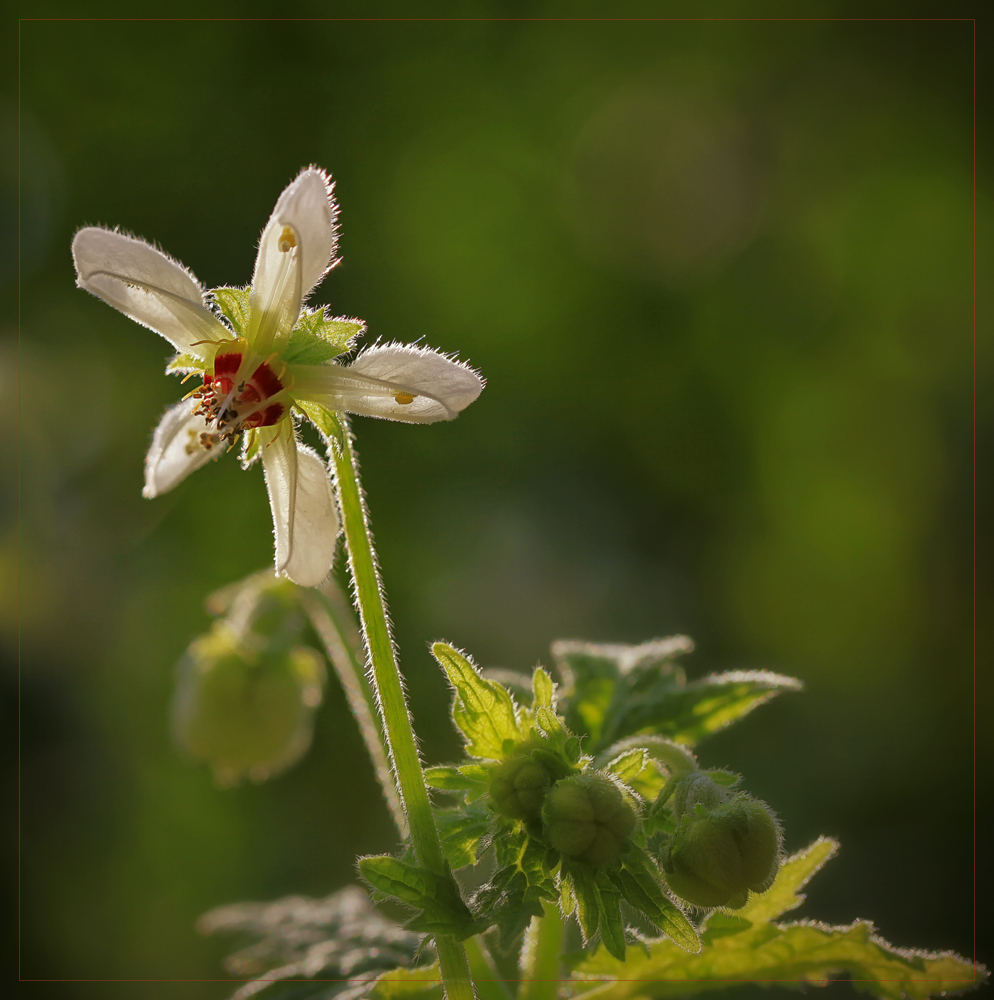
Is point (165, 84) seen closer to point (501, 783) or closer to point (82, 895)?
point (82, 895)

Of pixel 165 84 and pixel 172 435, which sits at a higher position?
pixel 165 84

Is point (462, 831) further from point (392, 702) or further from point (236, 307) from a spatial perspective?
point (236, 307)

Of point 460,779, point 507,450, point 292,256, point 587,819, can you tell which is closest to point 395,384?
point 292,256

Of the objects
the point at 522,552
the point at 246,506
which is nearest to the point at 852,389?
the point at 522,552

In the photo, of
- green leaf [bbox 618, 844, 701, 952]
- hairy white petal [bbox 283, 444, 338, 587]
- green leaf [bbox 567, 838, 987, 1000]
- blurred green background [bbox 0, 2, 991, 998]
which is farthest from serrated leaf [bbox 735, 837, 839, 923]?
blurred green background [bbox 0, 2, 991, 998]

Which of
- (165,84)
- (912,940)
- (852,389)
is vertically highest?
(165,84)

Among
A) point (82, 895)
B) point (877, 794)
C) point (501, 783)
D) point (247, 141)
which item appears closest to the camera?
point (501, 783)

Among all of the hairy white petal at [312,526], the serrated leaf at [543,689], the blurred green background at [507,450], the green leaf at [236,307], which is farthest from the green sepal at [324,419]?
the blurred green background at [507,450]

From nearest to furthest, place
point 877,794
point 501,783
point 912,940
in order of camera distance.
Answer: point 501,783
point 912,940
point 877,794
